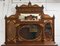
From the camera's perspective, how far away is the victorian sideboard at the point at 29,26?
2.45 m

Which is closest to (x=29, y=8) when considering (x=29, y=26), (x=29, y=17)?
(x=29, y=17)

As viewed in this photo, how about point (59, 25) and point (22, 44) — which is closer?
point (22, 44)

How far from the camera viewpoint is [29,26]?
2463mm

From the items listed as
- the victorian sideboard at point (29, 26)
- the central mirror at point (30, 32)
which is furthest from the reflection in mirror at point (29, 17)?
the central mirror at point (30, 32)

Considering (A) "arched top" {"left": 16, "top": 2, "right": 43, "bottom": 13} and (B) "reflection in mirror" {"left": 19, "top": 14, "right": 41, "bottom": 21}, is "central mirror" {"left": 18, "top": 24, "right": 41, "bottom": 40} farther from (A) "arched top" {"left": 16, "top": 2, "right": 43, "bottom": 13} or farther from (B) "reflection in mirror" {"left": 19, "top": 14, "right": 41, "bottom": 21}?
(A) "arched top" {"left": 16, "top": 2, "right": 43, "bottom": 13}

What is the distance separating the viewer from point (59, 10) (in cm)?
259

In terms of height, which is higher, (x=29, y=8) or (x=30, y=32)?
(x=29, y=8)

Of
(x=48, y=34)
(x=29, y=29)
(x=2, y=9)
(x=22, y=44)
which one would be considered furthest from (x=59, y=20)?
(x=2, y=9)

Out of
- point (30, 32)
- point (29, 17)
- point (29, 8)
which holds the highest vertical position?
point (29, 8)

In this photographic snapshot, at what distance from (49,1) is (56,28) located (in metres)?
0.45

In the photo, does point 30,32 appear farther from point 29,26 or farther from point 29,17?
point 29,17

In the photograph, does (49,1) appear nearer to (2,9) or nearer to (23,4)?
(23,4)

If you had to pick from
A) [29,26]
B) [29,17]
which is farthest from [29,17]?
[29,26]

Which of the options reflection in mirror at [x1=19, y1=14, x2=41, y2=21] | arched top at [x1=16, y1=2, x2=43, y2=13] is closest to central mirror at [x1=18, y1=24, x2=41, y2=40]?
reflection in mirror at [x1=19, y1=14, x2=41, y2=21]
